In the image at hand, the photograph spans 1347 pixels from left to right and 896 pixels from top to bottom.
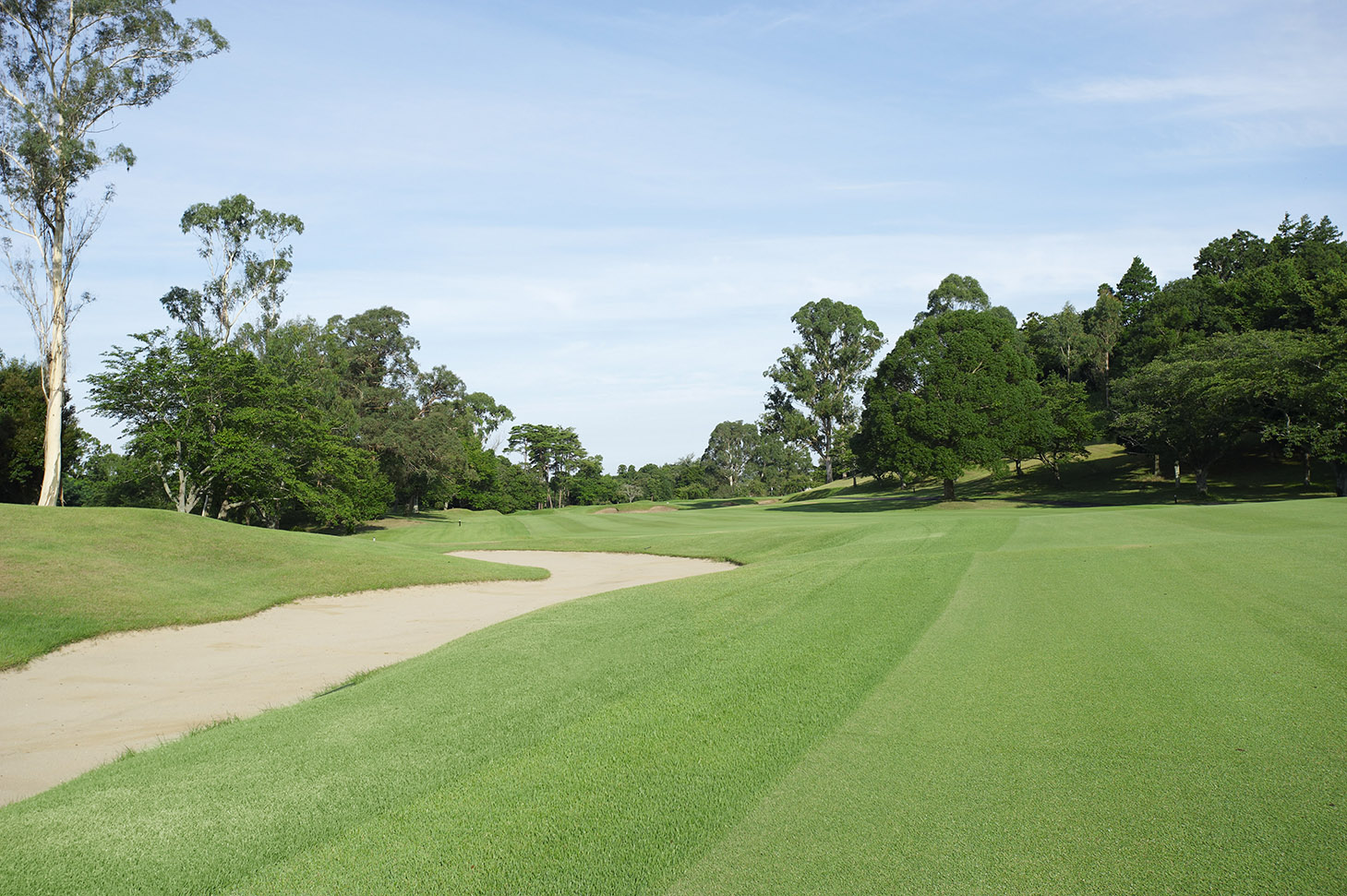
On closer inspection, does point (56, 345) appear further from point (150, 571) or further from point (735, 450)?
point (735, 450)

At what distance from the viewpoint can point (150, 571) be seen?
14.9 meters

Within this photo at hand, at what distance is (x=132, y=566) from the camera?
1488cm

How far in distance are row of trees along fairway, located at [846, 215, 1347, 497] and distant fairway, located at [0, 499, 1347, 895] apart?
32.4 metres

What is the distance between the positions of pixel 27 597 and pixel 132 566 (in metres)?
2.62

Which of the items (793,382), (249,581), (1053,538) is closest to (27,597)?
(249,581)

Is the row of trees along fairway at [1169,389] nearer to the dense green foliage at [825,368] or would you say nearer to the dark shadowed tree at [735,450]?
the dense green foliage at [825,368]

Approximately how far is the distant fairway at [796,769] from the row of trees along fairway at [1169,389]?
32.4 m

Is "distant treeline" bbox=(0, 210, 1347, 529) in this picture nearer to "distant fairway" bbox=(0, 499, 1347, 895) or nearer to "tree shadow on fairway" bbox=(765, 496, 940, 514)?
"tree shadow on fairway" bbox=(765, 496, 940, 514)

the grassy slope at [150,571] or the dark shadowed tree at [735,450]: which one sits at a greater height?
the dark shadowed tree at [735,450]

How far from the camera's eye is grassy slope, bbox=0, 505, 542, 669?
12094 millimetres

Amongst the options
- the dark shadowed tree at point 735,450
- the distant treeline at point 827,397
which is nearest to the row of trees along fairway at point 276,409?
the distant treeline at point 827,397

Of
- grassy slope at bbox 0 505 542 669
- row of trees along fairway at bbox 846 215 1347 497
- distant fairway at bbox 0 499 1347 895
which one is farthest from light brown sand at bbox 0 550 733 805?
row of trees along fairway at bbox 846 215 1347 497

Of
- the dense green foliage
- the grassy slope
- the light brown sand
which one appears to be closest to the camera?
the light brown sand

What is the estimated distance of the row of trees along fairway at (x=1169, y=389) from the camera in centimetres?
3425
